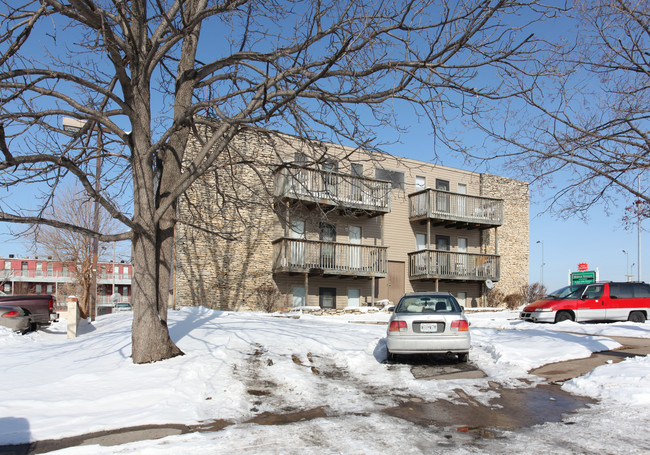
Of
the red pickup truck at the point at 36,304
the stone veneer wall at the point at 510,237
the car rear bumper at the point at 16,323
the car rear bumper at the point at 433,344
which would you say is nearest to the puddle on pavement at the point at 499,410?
the car rear bumper at the point at 433,344

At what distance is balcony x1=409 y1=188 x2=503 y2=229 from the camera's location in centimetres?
2609

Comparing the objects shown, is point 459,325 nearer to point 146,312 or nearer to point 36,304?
point 146,312

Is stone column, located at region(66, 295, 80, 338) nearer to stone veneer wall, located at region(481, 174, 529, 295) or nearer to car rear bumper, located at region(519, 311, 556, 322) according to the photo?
car rear bumper, located at region(519, 311, 556, 322)

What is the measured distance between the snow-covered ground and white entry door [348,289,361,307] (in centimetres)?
1196

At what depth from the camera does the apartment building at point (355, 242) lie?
69.7ft

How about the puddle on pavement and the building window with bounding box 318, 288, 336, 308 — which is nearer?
the puddle on pavement

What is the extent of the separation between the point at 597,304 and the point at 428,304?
10583 mm

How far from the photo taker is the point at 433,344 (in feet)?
32.3

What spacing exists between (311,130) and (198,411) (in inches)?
195

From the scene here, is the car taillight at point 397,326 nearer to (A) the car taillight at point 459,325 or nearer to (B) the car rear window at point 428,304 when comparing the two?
(B) the car rear window at point 428,304

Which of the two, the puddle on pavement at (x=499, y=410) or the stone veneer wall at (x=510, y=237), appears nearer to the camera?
the puddle on pavement at (x=499, y=410)

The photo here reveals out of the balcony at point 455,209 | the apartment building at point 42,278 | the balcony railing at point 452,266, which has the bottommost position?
the apartment building at point 42,278

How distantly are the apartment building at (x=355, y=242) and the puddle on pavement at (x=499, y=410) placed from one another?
37.3 ft

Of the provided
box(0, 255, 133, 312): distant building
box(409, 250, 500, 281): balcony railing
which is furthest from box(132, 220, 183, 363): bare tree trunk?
box(0, 255, 133, 312): distant building
